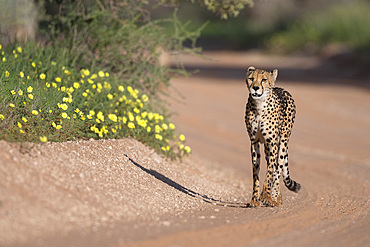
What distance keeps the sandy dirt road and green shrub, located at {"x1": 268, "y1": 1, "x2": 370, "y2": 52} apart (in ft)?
52.2

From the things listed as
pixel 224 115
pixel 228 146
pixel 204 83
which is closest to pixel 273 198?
pixel 228 146

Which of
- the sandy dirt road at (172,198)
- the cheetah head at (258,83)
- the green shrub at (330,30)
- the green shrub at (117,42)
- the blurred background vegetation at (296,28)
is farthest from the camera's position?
the blurred background vegetation at (296,28)

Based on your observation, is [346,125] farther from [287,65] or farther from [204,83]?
[287,65]

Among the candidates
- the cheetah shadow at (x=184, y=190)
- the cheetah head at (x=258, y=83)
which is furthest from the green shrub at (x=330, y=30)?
the cheetah head at (x=258, y=83)

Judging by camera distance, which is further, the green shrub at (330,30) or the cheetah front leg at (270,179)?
the green shrub at (330,30)

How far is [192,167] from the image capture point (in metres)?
9.60

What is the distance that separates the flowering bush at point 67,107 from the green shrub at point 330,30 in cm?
1831

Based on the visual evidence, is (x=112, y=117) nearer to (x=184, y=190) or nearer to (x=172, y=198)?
(x=184, y=190)

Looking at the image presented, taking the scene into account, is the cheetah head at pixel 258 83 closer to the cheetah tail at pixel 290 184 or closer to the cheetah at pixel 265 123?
the cheetah at pixel 265 123

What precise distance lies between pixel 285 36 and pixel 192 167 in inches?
943

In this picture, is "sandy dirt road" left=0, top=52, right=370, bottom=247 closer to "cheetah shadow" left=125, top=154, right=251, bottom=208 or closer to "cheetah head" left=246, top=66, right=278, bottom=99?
"cheetah shadow" left=125, top=154, right=251, bottom=208

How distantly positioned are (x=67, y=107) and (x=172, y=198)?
1666mm

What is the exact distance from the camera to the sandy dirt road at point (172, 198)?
5.36 m

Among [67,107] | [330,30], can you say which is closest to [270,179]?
[67,107]
